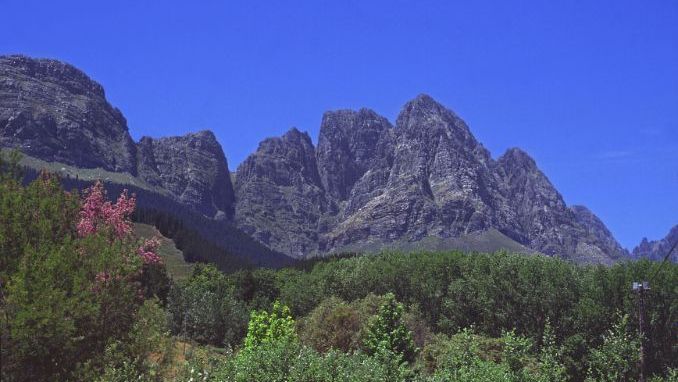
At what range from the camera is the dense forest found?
54.6ft

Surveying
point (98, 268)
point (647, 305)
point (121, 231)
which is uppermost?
point (647, 305)

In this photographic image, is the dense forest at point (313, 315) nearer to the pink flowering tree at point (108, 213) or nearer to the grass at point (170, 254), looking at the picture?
the pink flowering tree at point (108, 213)

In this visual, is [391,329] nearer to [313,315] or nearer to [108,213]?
[313,315]

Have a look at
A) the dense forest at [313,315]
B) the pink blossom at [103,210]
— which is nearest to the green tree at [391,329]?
the dense forest at [313,315]

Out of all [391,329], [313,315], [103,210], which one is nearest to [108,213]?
[103,210]

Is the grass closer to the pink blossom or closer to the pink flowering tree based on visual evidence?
the pink flowering tree

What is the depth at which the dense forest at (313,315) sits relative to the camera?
655 inches

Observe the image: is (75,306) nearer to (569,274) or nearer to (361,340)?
(361,340)

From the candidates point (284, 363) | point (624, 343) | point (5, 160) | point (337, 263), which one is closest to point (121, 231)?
point (5, 160)

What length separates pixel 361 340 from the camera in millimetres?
42375

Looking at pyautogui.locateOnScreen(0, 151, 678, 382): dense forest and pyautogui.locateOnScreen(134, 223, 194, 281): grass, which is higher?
pyautogui.locateOnScreen(134, 223, 194, 281): grass

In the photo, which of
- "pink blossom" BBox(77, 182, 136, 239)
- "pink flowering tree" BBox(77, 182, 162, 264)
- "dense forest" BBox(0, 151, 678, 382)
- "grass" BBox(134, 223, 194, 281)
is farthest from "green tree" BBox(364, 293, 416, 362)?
"grass" BBox(134, 223, 194, 281)

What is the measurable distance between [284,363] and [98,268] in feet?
19.2

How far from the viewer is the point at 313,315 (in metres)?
Answer: 49.1
